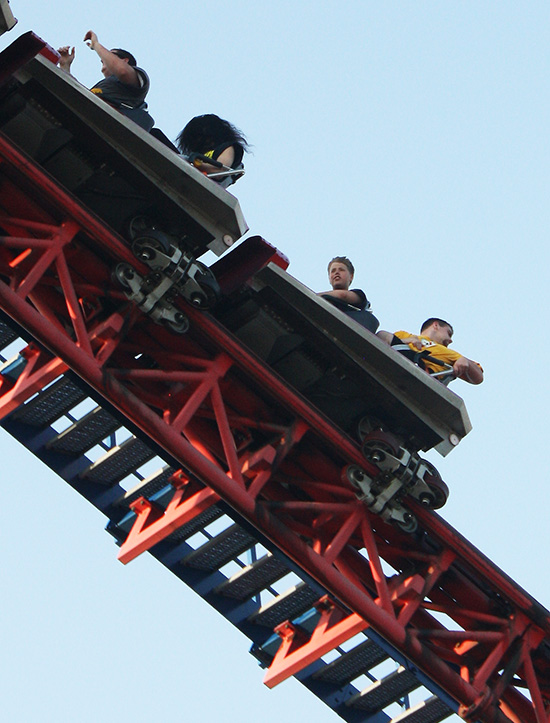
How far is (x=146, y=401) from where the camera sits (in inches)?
567

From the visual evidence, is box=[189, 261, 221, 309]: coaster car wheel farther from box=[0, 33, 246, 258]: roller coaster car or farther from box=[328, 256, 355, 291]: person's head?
box=[328, 256, 355, 291]: person's head

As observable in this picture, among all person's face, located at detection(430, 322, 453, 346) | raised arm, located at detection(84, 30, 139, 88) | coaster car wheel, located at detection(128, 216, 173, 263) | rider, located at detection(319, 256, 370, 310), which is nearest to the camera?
coaster car wheel, located at detection(128, 216, 173, 263)

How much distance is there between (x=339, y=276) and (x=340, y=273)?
33 mm

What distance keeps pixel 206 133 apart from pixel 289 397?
310 cm

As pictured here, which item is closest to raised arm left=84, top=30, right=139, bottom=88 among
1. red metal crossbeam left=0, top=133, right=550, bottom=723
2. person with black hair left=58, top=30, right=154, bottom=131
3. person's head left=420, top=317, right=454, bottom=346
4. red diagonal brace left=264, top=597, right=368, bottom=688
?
person with black hair left=58, top=30, right=154, bottom=131

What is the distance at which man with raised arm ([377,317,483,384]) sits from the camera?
15.5 m

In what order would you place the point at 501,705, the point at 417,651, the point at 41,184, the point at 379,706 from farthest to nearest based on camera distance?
the point at 379,706 < the point at 501,705 < the point at 417,651 < the point at 41,184

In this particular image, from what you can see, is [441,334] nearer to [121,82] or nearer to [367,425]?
[367,425]

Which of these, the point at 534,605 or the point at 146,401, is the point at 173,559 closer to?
the point at 146,401

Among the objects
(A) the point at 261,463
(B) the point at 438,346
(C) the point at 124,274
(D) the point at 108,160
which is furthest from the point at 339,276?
(D) the point at 108,160

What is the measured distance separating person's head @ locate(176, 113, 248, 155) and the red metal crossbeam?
2.09m

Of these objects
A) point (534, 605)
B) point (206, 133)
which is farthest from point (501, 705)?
point (206, 133)

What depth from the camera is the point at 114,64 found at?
14.5m

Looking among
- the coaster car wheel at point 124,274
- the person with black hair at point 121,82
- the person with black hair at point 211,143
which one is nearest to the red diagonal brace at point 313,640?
the coaster car wheel at point 124,274
